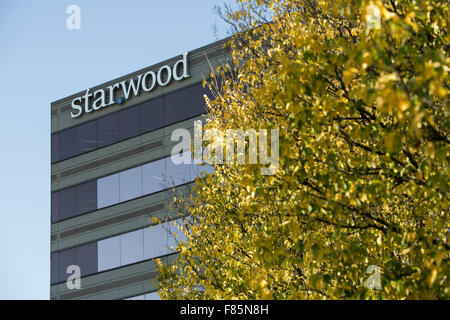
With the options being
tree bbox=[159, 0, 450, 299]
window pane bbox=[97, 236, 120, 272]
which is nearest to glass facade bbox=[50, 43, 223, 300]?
window pane bbox=[97, 236, 120, 272]

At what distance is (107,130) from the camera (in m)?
41.0

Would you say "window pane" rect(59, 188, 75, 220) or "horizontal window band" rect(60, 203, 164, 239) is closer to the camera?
"horizontal window band" rect(60, 203, 164, 239)

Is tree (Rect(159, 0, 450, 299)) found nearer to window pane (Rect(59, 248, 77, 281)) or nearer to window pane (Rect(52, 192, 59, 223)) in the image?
window pane (Rect(59, 248, 77, 281))

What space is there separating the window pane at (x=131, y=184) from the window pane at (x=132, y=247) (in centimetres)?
217

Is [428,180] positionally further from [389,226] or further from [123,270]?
[123,270]

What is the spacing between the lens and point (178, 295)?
613 inches

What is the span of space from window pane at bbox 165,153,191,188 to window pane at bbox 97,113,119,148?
539 centimetres

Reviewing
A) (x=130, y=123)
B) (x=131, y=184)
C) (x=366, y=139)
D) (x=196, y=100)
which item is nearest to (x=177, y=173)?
(x=131, y=184)

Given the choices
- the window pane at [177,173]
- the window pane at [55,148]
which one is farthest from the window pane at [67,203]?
the window pane at [177,173]

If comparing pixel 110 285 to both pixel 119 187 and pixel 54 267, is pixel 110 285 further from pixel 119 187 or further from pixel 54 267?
pixel 119 187

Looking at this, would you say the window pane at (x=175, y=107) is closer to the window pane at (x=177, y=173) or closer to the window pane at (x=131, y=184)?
the window pane at (x=177, y=173)

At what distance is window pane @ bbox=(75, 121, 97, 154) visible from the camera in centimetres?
4131

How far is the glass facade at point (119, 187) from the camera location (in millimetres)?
35750

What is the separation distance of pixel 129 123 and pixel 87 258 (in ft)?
27.1
